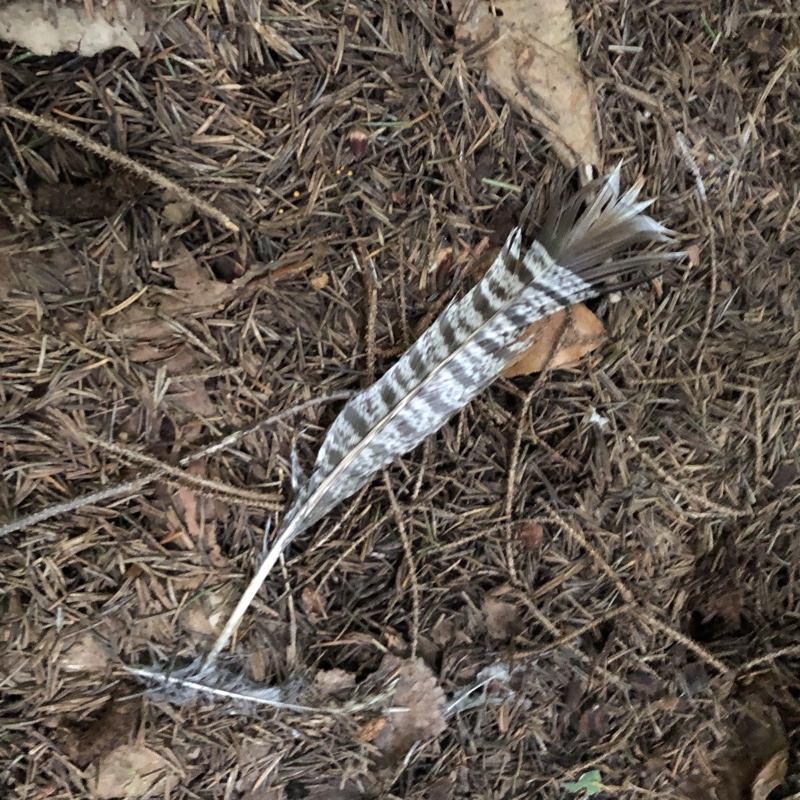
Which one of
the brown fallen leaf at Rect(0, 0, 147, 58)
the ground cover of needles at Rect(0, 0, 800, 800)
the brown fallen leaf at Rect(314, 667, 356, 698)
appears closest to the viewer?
the brown fallen leaf at Rect(0, 0, 147, 58)

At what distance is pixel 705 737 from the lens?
2.13 meters

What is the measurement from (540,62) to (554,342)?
85cm

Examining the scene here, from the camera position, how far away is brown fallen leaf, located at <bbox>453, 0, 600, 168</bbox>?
5.98 ft

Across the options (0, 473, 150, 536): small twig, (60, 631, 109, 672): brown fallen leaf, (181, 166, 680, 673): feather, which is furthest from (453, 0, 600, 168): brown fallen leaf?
(60, 631, 109, 672): brown fallen leaf

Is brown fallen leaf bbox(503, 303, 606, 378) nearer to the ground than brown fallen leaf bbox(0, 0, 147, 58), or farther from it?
nearer to the ground

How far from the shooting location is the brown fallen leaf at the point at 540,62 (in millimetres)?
1824

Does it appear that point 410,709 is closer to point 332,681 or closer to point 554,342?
point 332,681

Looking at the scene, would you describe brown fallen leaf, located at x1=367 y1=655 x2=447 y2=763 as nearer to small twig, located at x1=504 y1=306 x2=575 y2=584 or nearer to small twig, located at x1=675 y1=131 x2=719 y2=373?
small twig, located at x1=504 y1=306 x2=575 y2=584

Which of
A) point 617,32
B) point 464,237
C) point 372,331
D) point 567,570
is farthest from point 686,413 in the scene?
point 617,32

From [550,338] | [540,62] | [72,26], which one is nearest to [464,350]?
[550,338]

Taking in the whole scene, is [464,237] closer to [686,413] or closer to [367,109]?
[367,109]

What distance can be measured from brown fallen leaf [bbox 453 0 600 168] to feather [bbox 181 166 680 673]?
179mm

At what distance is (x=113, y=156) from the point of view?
159 centimetres

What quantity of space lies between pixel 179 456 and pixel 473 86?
1403 mm
